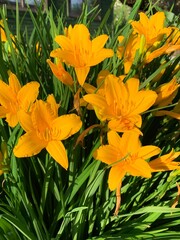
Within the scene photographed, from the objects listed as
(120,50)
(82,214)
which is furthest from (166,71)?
(82,214)

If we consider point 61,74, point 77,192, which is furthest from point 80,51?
point 77,192

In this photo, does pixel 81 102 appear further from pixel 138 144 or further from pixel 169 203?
pixel 169 203

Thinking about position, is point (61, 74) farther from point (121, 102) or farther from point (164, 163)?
point (164, 163)

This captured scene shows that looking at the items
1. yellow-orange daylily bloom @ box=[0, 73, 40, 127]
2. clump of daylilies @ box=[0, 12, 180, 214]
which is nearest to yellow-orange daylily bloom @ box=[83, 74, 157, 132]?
clump of daylilies @ box=[0, 12, 180, 214]

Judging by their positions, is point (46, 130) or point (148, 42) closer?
point (46, 130)

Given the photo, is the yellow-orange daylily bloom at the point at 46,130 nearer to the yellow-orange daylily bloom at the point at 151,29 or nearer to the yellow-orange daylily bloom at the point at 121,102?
the yellow-orange daylily bloom at the point at 121,102

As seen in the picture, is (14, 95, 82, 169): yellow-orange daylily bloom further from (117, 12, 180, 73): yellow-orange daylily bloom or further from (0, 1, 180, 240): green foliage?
(117, 12, 180, 73): yellow-orange daylily bloom
